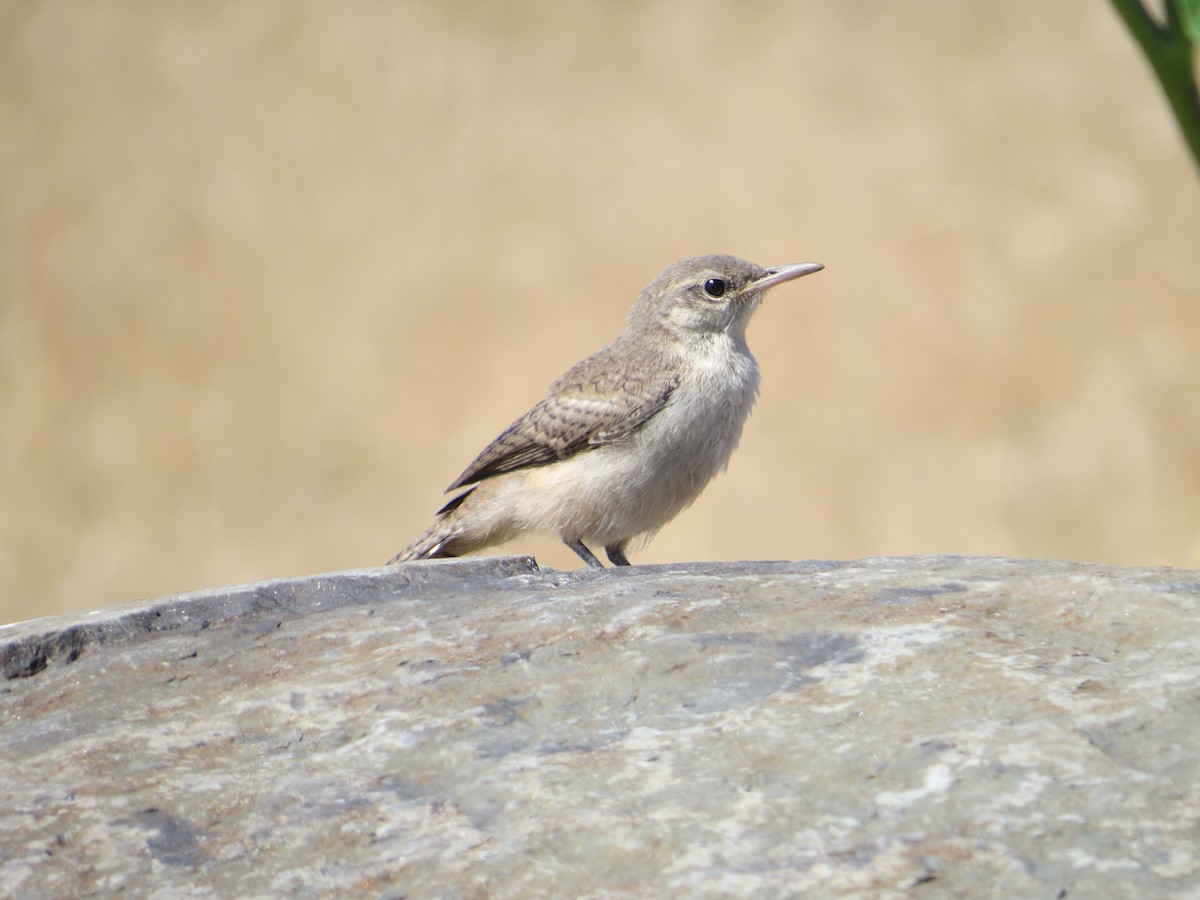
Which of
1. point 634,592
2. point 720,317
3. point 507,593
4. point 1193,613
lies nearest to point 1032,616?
point 1193,613

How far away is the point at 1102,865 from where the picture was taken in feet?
6.89

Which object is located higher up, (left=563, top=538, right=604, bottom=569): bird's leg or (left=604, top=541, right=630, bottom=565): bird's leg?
(left=563, top=538, right=604, bottom=569): bird's leg

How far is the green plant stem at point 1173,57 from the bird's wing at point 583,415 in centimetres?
204

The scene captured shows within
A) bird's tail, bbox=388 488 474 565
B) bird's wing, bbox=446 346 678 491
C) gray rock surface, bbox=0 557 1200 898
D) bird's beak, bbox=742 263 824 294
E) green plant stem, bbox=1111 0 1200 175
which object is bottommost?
gray rock surface, bbox=0 557 1200 898

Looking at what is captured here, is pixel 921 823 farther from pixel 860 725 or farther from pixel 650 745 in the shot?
pixel 650 745

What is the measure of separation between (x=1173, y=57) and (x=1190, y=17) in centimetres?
13

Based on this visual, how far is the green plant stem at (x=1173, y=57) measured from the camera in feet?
13.9

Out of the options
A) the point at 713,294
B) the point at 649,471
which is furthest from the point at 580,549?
the point at 713,294

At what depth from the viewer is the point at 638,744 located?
2.59 metres

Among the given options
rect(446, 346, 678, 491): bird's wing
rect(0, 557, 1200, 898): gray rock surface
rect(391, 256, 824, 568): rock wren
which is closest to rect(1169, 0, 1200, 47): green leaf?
rect(0, 557, 1200, 898): gray rock surface

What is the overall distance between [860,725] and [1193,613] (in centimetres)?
88

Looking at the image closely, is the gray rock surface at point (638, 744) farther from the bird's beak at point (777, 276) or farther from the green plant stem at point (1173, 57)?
the bird's beak at point (777, 276)

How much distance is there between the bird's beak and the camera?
5805 millimetres

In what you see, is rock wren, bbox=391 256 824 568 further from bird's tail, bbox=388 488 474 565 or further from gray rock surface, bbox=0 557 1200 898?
gray rock surface, bbox=0 557 1200 898
